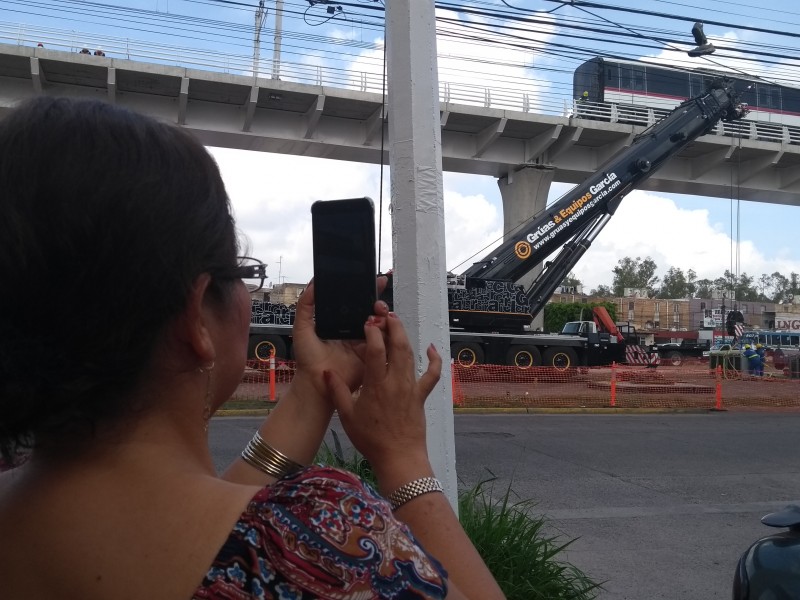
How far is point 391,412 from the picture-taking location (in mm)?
1320

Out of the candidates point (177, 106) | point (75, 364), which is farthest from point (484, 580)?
point (177, 106)

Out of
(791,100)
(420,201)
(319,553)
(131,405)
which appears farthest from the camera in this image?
(791,100)

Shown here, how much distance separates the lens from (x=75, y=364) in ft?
3.28

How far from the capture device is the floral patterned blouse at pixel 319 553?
36.3 inches

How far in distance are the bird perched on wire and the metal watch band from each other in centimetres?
1179

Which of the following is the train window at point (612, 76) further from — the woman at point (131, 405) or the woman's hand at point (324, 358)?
the woman at point (131, 405)

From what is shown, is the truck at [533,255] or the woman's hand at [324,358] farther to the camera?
the truck at [533,255]

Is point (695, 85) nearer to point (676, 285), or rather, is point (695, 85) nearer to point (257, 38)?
point (257, 38)

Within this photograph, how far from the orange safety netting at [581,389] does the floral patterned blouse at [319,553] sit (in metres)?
12.9

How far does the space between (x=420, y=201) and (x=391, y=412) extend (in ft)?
6.97

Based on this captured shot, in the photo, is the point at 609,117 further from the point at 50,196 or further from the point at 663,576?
the point at 50,196

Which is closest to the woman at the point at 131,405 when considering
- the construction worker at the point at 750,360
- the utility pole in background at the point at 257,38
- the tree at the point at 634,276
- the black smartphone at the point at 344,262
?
the black smartphone at the point at 344,262

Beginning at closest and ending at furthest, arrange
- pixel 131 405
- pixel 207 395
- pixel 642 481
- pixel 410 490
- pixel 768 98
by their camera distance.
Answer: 1. pixel 131 405
2. pixel 207 395
3. pixel 410 490
4. pixel 642 481
5. pixel 768 98

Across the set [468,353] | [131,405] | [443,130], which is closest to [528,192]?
[443,130]
